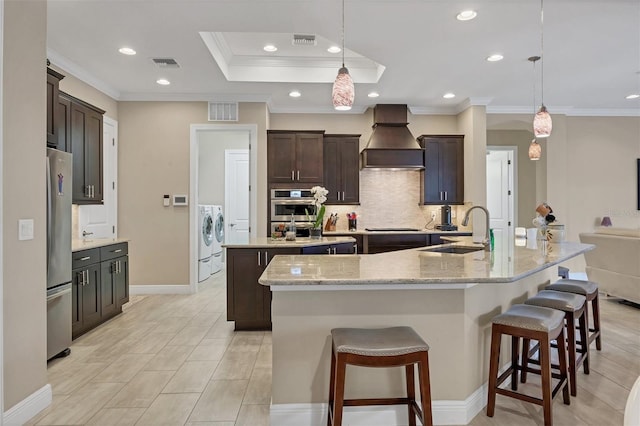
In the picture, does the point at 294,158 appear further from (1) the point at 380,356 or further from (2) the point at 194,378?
(1) the point at 380,356

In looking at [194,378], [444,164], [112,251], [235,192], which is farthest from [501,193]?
[112,251]

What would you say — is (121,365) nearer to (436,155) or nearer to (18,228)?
(18,228)

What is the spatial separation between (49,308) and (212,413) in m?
1.70

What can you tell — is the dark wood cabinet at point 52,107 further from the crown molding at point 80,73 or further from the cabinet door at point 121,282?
the cabinet door at point 121,282

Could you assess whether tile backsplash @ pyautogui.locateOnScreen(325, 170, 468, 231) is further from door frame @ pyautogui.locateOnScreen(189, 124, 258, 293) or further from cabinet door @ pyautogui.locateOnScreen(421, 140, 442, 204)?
door frame @ pyautogui.locateOnScreen(189, 124, 258, 293)

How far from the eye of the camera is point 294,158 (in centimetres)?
585

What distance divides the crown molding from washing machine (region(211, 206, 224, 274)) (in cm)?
249

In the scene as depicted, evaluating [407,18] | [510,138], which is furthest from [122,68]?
[510,138]

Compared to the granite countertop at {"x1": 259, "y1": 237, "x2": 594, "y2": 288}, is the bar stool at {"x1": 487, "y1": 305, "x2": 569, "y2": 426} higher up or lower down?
lower down

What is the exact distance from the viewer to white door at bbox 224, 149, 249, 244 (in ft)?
26.3

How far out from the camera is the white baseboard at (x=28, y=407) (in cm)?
214

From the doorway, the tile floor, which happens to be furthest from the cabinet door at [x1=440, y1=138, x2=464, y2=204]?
the tile floor

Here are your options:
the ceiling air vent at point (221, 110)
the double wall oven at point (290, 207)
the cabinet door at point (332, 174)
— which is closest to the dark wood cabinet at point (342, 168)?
the cabinet door at point (332, 174)

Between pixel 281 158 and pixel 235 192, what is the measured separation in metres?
2.55
